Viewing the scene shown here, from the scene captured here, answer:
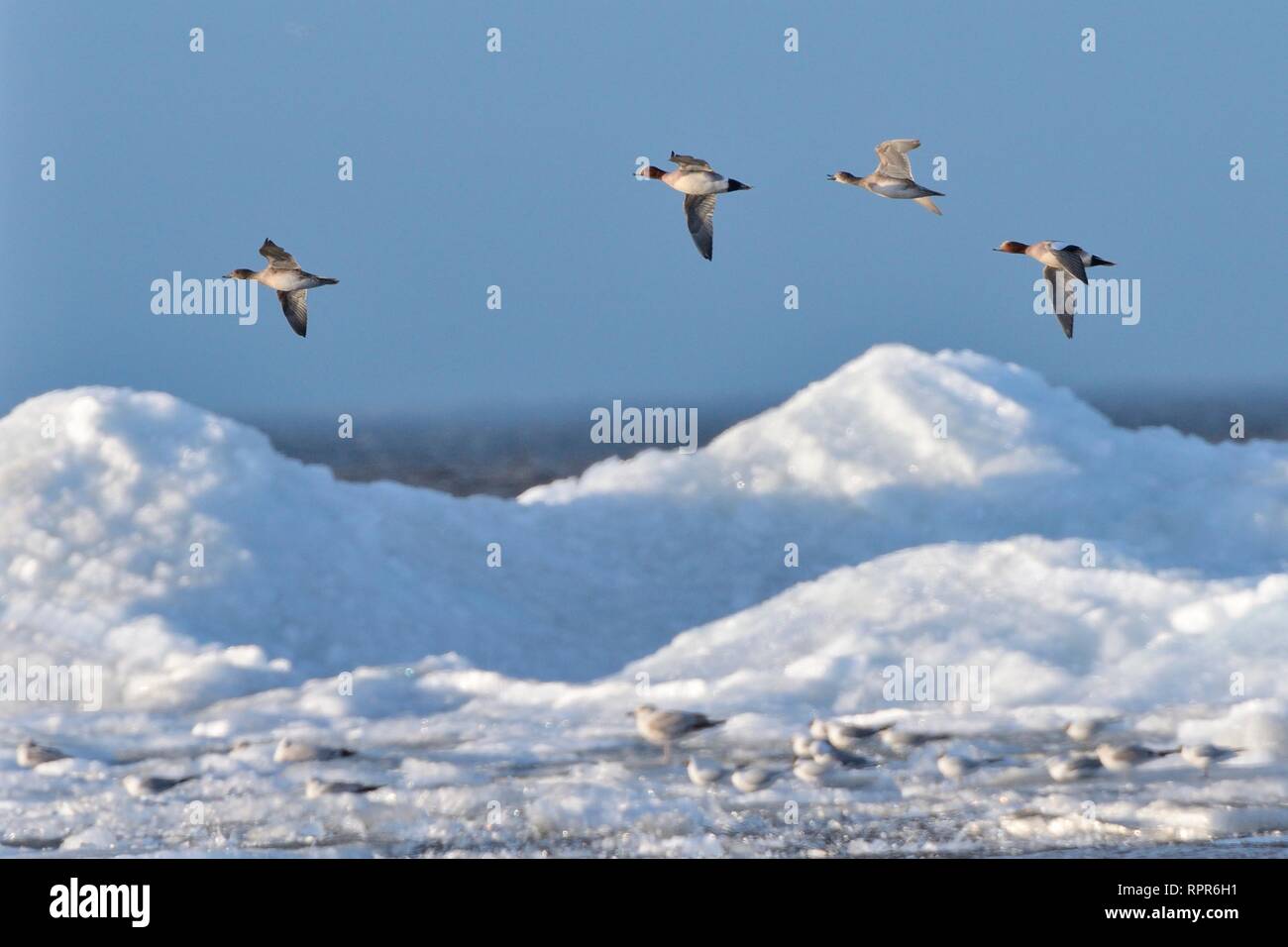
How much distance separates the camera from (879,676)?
20125mm

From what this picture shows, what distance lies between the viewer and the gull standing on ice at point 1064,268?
64.1 ft

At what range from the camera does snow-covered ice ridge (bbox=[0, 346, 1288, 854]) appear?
1795 centimetres

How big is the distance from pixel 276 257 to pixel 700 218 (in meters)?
4.73

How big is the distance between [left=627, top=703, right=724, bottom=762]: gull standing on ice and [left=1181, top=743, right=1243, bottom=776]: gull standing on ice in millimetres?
Answer: 5040

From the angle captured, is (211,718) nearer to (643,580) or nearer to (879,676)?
(643,580)

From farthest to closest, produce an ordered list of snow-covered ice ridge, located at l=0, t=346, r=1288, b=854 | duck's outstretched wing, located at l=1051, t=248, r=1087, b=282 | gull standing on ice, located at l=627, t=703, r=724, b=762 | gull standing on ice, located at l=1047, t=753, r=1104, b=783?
1. duck's outstretched wing, located at l=1051, t=248, r=1087, b=282
2. gull standing on ice, located at l=627, t=703, r=724, b=762
3. gull standing on ice, located at l=1047, t=753, r=1104, b=783
4. snow-covered ice ridge, located at l=0, t=346, r=1288, b=854

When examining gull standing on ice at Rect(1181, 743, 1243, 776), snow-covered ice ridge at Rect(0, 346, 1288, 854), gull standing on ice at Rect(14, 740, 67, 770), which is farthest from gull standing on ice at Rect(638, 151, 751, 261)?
gull standing on ice at Rect(14, 740, 67, 770)

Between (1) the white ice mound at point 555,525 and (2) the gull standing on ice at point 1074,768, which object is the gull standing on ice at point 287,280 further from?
(2) the gull standing on ice at point 1074,768

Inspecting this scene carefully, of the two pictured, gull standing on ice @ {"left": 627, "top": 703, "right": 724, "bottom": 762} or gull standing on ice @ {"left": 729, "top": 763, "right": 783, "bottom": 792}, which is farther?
gull standing on ice @ {"left": 627, "top": 703, "right": 724, "bottom": 762}

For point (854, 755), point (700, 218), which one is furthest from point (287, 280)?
point (854, 755)

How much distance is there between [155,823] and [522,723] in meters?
3.99

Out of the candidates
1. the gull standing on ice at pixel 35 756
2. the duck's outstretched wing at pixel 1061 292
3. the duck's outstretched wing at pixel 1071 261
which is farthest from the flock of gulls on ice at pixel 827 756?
the duck's outstretched wing at pixel 1071 261

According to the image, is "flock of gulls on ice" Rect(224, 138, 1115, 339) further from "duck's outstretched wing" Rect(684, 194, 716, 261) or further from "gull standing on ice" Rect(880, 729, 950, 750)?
"gull standing on ice" Rect(880, 729, 950, 750)

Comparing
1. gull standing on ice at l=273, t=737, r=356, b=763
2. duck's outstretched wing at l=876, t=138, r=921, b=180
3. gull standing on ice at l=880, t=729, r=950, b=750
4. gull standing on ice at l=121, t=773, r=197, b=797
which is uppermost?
duck's outstretched wing at l=876, t=138, r=921, b=180
